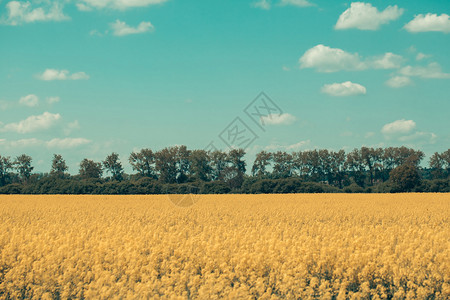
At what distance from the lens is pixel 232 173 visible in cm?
7900

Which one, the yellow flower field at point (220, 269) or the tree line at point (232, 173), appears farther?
the tree line at point (232, 173)

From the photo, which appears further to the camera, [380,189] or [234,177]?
[234,177]

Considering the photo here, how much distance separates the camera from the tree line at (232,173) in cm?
5281

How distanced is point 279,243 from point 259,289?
302 cm

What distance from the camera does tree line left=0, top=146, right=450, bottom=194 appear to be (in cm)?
5281

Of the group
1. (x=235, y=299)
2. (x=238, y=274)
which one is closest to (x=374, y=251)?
(x=238, y=274)

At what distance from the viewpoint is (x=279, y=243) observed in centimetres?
1015

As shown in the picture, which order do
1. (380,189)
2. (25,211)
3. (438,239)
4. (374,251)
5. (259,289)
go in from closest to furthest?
(259,289) < (374,251) < (438,239) < (25,211) < (380,189)

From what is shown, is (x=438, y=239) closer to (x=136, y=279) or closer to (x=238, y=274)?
(x=238, y=274)

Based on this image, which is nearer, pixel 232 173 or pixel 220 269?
pixel 220 269

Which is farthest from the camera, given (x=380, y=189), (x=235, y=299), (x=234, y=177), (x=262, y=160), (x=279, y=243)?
(x=262, y=160)

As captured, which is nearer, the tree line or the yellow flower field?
the yellow flower field

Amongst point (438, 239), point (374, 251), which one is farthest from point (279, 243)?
point (438, 239)

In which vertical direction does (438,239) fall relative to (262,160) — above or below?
below
